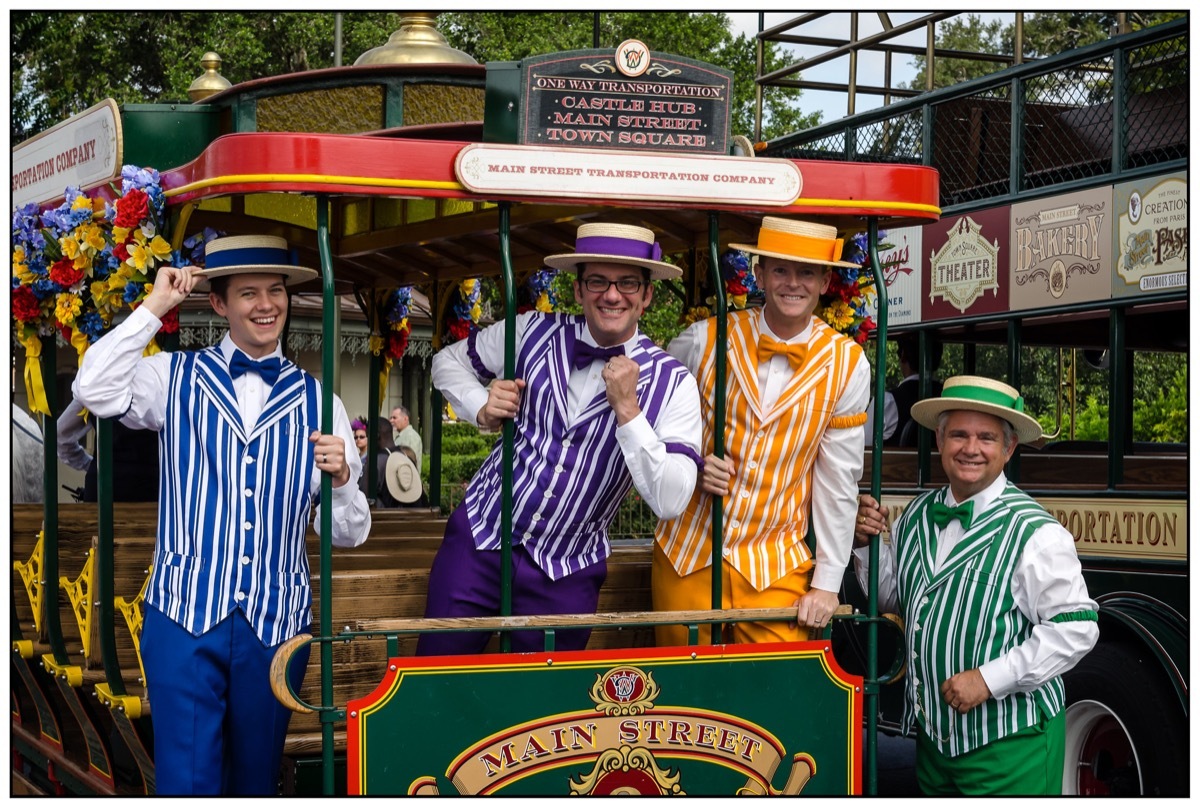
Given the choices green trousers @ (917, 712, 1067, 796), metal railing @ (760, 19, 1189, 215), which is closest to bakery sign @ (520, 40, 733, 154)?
green trousers @ (917, 712, 1067, 796)

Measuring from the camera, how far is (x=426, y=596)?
4762mm

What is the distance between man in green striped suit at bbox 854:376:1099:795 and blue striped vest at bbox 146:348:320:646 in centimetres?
193

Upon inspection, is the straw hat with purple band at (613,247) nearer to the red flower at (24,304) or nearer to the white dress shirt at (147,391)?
the white dress shirt at (147,391)

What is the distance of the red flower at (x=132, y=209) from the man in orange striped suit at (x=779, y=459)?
1800 mm

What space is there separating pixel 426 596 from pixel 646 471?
1151mm

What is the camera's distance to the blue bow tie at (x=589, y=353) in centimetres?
425

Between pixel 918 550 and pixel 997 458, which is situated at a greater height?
pixel 997 458

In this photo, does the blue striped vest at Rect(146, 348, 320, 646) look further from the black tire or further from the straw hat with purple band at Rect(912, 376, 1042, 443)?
the black tire

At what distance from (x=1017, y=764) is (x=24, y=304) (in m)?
3.52

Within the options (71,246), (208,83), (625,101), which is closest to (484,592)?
(625,101)

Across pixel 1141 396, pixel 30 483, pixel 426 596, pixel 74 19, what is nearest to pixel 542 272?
pixel 426 596

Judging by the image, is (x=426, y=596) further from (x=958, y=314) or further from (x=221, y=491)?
(x=958, y=314)

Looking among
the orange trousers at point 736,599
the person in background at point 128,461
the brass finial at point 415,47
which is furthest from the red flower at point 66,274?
the person in background at point 128,461

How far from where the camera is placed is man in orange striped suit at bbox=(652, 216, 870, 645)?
4.45m
